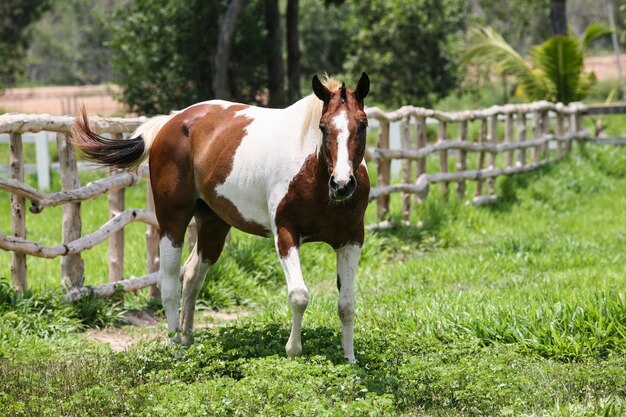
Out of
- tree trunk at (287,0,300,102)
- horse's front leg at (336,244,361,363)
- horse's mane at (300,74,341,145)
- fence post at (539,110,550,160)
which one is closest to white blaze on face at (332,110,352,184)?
horse's mane at (300,74,341,145)

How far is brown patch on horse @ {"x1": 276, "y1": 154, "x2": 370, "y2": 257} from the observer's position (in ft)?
18.6

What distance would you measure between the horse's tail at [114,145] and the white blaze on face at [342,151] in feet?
6.43

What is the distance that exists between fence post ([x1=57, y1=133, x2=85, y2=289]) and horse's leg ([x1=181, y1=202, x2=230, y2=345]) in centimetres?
132

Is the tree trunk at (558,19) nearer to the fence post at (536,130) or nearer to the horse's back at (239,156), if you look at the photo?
the fence post at (536,130)

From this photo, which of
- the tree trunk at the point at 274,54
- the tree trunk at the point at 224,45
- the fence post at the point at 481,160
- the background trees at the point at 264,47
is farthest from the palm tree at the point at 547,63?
the tree trunk at the point at 224,45

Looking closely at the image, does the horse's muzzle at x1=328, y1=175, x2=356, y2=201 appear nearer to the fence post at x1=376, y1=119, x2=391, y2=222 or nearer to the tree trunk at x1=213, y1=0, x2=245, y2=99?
the fence post at x1=376, y1=119, x2=391, y2=222

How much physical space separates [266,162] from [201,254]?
120 cm

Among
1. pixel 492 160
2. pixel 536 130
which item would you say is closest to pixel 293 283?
pixel 492 160

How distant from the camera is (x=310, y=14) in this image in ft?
120

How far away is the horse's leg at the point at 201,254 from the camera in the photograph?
6828 mm

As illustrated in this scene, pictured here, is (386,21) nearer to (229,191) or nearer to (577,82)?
(577,82)

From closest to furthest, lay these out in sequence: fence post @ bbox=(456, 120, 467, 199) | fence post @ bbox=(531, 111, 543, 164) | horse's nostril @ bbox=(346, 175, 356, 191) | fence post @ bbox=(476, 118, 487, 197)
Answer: horse's nostril @ bbox=(346, 175, 356, 191) → fence post @ bbox=(456, 120, 467, 199) → fence post @ bbox=(476, 118, 487, 197) → fence post @ bbox=(531, 111, 543, 164)

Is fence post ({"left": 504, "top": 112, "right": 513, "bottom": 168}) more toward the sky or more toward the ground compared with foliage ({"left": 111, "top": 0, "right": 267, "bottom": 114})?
more toward the ground

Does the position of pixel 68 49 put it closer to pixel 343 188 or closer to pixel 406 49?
pixel 406 49
